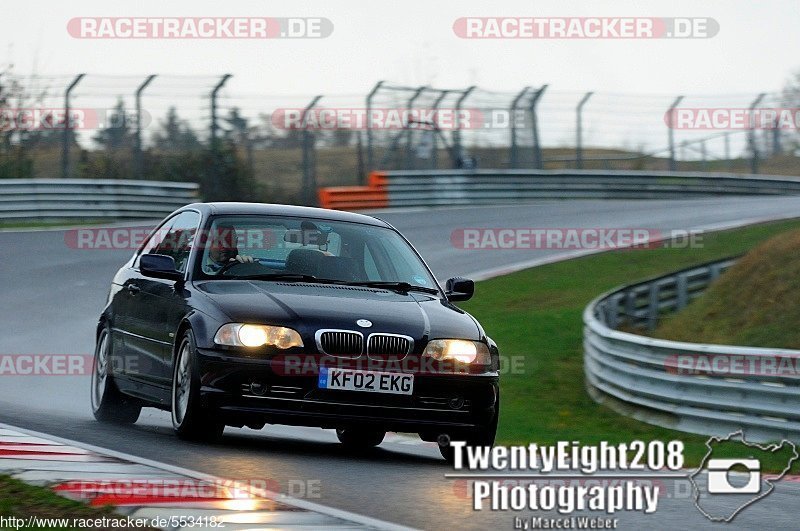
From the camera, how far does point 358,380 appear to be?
25.6ft

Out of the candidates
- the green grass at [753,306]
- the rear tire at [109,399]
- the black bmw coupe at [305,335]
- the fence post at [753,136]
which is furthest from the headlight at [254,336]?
the fence post at [753,136]

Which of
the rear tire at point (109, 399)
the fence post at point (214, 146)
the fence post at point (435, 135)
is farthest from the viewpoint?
the fence post at point (435, 135)

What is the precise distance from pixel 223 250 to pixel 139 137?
69.7 ft

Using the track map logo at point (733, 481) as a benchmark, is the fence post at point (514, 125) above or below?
above

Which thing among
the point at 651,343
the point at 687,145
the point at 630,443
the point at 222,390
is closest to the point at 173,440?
the point at 222,390

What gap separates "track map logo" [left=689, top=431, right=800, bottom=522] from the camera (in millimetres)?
6548

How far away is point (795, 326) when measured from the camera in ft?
46.8

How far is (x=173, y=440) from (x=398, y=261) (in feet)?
6.24

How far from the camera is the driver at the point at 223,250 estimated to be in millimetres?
8750

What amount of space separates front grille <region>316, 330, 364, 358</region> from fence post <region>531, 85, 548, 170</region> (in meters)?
23.9

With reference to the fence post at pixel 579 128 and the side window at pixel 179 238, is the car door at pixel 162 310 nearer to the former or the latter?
the side window at pixel 179 238

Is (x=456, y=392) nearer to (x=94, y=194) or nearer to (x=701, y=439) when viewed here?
(x=701, y=439)

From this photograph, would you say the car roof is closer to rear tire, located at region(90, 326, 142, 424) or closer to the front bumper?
rear tire, located at region(90, 326, 142, 424)

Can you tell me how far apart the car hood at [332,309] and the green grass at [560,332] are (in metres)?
2.25
